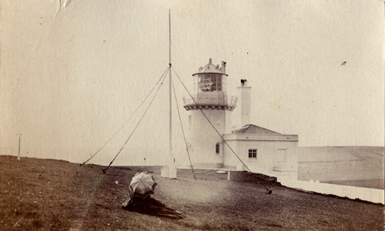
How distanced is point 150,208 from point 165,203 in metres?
0.18

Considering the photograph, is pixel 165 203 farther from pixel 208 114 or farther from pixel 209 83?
pixel 209 83

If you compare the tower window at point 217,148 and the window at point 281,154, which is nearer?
the tower window at point 217,148

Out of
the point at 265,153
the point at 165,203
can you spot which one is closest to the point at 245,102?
the point at 265,153

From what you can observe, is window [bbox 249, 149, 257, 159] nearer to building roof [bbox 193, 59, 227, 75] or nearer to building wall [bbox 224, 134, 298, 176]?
building wall [bbox 224, 134, 298, 176]

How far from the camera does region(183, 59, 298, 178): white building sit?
15.4ft

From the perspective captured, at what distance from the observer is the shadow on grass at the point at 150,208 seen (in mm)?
3871

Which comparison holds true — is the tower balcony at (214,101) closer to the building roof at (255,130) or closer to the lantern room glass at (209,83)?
the lantern room glass at (209,83)

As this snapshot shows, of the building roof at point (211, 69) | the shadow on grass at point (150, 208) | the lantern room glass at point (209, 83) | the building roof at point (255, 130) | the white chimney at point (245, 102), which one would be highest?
the building roof at point (211, 69)

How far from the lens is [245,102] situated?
4.83 meters

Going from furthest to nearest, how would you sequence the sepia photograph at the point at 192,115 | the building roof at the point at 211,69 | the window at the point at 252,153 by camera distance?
the window at the point at 252,153 < the building roof at the point at 211,69 < the sepia photograph at the point at 192,115

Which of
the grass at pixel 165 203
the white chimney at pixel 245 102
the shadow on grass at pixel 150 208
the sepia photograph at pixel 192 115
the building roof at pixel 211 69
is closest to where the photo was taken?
the grass at pixel 165 203

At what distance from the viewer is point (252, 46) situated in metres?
4.80

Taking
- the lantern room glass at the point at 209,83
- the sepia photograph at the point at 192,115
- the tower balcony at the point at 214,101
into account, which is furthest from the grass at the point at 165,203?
the lantern room glass at the point at 209,83

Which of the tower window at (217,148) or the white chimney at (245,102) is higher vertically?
the white chimney at (245,102)
